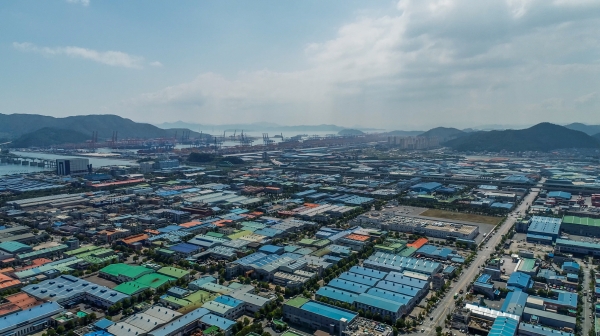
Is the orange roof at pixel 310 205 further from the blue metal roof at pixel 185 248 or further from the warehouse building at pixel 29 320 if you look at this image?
the warehouse building at pixel 29 320

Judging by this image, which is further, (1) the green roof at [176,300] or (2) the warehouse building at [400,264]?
(2) the warehouse building at [400,264]

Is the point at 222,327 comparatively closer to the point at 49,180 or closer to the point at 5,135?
the point at 49,180

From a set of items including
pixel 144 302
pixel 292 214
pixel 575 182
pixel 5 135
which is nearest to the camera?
pixel 144 302

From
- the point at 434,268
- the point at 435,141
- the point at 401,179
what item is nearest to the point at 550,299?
the point at 434,268

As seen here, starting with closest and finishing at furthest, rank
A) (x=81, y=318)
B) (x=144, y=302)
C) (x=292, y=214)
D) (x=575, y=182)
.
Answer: (x=81, y=318), (x=144, y=302), (x=292, y=214), (x=575, y=182)

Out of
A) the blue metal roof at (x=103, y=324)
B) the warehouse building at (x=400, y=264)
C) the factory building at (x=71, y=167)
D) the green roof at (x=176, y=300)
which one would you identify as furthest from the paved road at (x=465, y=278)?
the factory building at (x=71, y=167)

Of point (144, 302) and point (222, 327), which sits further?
point (144, 302)

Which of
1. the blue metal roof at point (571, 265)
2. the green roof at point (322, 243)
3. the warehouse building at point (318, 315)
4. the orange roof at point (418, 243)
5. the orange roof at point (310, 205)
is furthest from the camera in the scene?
the orange roof at point (310, 205)

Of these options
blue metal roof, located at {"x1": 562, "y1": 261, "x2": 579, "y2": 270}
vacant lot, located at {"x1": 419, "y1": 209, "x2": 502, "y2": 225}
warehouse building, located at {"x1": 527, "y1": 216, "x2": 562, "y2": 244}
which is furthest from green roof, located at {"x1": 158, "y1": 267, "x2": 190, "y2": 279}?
warehouse building, located at {"x1": 527, "y1": 216, "x2": 562, "y2": 244}
